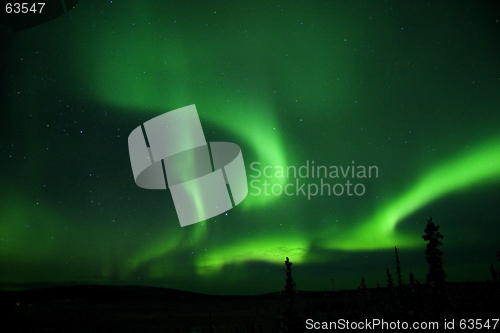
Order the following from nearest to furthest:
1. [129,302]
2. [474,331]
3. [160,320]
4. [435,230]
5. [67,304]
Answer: [435,230] → [474,331] → [160,320] → [67,304] → [129,302]

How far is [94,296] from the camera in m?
153

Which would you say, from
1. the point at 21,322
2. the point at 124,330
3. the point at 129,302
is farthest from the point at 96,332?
the point at 129,302

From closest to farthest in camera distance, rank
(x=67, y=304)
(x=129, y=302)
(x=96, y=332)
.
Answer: (x=96, y=332)
(x=67, y=304)
(x=129, y=302)

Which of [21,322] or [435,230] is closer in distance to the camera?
[435,230]

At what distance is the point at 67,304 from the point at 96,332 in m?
48.2

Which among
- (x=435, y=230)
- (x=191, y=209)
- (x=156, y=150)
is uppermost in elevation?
(x=156, y=150)

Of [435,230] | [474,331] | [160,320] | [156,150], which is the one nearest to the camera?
[435,230]

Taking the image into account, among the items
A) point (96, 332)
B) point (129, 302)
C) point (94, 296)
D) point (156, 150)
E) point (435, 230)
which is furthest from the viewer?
point (129, 302)

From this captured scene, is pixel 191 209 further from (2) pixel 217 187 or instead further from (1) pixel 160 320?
(1) pixel 160 320

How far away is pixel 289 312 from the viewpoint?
4269cm

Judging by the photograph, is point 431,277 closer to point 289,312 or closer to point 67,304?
point 289,312

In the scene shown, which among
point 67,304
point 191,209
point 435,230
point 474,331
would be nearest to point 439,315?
point 435,230

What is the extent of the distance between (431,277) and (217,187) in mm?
18733

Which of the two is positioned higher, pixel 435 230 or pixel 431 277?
pixel 435 230
